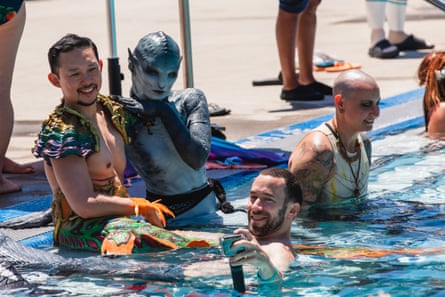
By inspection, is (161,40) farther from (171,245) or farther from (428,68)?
(428,68)

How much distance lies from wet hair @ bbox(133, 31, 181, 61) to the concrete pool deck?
1067 mm

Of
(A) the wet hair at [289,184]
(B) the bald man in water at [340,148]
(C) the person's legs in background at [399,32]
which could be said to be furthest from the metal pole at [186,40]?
(C) the person's legs in background at [399,32]

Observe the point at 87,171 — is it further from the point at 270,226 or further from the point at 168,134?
the point at 270,226

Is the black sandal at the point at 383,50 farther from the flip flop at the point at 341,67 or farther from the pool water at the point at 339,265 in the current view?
the pool water at the point at 339,265

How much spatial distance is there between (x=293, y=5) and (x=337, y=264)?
462 centimetres

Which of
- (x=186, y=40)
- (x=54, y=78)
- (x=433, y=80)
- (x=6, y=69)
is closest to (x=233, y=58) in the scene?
(x=186, y=40)

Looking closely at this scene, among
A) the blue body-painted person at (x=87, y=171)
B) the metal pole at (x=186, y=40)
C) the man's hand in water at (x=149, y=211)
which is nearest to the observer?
the blue body-painted person at (x=87, y=171)

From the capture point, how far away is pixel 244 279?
470cm

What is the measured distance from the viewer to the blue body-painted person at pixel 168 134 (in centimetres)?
559

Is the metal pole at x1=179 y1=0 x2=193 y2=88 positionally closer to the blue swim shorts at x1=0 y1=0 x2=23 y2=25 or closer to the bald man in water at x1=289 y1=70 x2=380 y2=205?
the blue swim shorts at x1=0 y1=0 x2=23 y2=25

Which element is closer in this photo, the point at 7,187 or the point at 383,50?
the point at 7,187

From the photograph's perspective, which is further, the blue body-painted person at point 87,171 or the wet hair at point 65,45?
the wet hair at point 65,45

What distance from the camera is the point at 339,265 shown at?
4996mm

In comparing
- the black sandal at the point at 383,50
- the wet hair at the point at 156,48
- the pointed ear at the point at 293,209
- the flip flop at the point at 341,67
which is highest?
the wet hair at the point at 156,48
